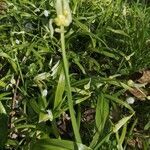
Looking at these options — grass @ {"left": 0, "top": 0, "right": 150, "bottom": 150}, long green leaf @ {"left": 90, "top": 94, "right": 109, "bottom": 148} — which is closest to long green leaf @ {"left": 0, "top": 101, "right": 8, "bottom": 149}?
grass @ {"left": 0, "top": 0, "right": 150, "bottom": 150}

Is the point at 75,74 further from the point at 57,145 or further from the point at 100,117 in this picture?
the point at 57,145

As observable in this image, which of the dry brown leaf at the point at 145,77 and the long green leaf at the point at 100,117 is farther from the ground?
the long green leaf at the point at 100,117

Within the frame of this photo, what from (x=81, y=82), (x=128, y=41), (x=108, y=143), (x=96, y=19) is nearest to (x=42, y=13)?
(x=96, y=19)

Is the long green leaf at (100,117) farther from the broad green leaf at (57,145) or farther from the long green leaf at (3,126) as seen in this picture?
the long green leaf at (3,126)

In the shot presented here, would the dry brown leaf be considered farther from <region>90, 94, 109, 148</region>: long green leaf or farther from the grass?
<region>90, 94, 109, 148</region>: long green leaf

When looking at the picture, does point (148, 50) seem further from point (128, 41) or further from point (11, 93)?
point (11, 93)

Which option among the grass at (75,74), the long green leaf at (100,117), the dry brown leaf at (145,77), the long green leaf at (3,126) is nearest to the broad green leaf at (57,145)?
the grass at (75,74)

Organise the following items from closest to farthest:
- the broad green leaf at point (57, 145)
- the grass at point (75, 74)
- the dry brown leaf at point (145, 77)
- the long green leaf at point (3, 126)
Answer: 1. the broad green leaf at point (57, 145)
2. the grass at point (75, 74)
3. the long green leaf at point (3, 126)
4. the dry brown leaf at point (145, 77)

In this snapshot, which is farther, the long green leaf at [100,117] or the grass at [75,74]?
the grass at [75,74]

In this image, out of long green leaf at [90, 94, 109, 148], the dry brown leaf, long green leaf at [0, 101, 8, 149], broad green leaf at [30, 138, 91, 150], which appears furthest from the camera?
the dry brown leaf
